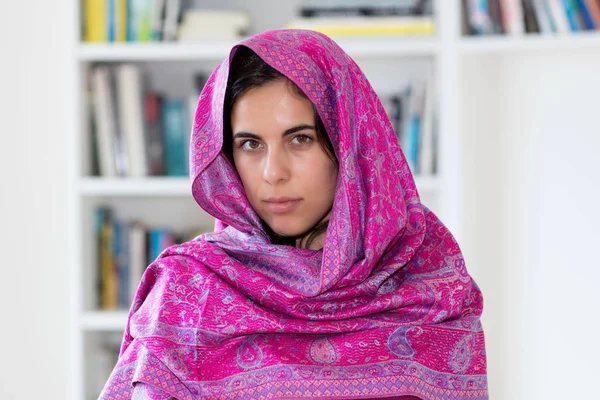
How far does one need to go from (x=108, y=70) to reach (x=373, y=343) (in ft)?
5.33

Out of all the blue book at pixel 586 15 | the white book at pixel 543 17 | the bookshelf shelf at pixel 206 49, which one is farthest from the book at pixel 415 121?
the blue book at pixel 586 15

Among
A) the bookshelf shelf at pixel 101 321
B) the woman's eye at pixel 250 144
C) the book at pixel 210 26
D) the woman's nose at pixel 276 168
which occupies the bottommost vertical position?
the bookshelf shelf at pixel 101 321

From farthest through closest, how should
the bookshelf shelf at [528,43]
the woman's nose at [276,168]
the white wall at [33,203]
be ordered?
the white wall at [33,203]
the bookshelf shelf at [528,43]
the woman's nose at [276,168]

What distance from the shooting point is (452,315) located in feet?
4.57

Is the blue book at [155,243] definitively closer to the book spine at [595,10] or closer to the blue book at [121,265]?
the blue book at [121,265]

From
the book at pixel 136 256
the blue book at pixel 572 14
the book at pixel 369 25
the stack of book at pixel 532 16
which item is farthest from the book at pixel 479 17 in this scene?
the book at pixel 136 256

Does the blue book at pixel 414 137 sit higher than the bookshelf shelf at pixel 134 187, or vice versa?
the blue book at pixel 414 137

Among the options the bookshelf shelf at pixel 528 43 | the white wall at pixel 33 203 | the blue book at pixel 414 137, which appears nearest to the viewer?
the bookshelf shelf at pixel 528 43

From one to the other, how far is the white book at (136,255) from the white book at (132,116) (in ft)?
0.65

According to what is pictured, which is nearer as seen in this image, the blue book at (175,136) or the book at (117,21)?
the book at (117,21)

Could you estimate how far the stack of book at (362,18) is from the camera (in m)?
2.51

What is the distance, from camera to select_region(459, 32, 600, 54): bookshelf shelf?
2.44 metres

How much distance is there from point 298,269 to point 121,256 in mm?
1484

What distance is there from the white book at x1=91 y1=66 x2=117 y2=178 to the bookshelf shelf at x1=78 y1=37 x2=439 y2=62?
70 millimetres
